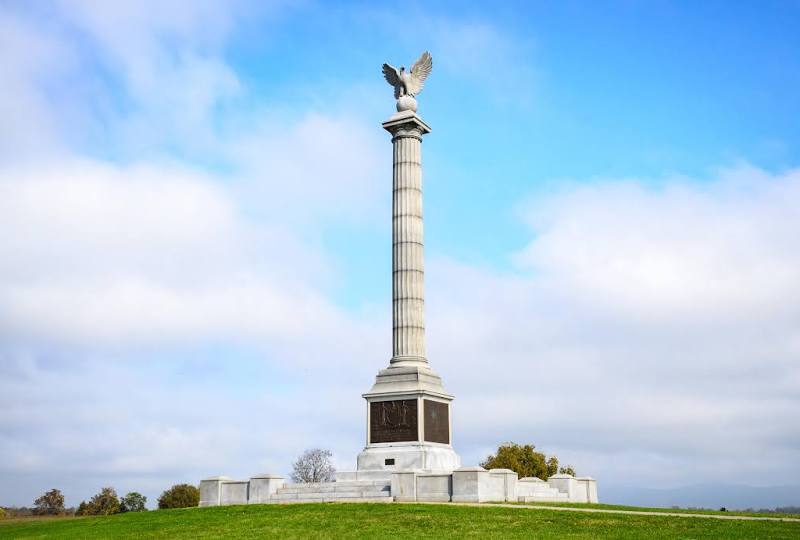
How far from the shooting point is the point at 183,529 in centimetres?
2425

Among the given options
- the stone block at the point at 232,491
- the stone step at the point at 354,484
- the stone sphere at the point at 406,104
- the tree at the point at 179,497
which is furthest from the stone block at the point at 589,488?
the tree at the point at 179,497

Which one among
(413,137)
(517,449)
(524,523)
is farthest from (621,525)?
(517,449)

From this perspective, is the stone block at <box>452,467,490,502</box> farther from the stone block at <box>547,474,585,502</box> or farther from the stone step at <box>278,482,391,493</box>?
the stone block at <box>547,474,585,502</box>

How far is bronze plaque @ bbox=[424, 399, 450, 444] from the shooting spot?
33.5m

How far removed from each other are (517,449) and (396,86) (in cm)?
2804

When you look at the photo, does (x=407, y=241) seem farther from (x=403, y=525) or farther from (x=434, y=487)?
(x=403, y=525)

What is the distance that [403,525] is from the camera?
22547 millimetres

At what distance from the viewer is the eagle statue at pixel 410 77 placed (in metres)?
39.0

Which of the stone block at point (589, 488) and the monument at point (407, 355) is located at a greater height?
the monument at point (407, 355)

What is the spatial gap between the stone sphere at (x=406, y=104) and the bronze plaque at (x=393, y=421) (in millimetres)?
13602

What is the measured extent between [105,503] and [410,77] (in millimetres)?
28544

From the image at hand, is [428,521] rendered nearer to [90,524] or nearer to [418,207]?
[90,524]

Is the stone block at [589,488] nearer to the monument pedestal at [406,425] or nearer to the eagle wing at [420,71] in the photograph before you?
the monument pedestal at [406,425]

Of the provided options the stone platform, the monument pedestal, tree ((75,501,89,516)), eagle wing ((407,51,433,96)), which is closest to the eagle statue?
eagle wing ((407,51,433,96))
